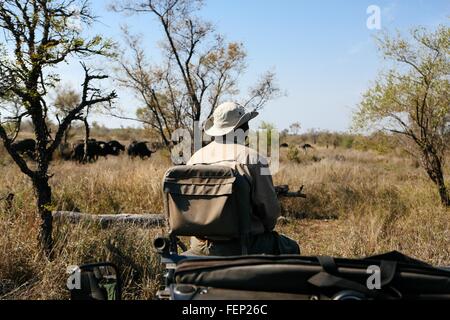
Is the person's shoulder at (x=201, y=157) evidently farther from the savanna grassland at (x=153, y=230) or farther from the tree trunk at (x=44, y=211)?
the tree trunk at (x=44, y=211)

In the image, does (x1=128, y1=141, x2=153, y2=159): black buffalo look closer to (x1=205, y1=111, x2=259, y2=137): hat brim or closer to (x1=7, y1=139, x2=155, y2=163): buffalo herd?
(x1=7, y1=139, x2=155, y2=163): buffalo herd

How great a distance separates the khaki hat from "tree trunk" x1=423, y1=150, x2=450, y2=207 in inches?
271

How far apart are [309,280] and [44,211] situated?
11.5 ft

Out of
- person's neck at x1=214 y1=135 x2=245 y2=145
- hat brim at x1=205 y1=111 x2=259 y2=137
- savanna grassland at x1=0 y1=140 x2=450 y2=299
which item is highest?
hat brim at x1=205 y1=111 x2=259 y2=137

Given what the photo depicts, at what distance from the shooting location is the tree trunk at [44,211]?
4645 millimetres

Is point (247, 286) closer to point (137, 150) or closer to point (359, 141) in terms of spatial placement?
point (359, 141)

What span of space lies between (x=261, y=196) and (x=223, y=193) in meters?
0.34

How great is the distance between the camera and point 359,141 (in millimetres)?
11797

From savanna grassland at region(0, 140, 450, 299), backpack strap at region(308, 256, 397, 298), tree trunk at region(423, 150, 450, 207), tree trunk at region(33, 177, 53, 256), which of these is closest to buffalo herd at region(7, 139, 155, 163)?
savanna grassland at region(0, 140, 450, 299)

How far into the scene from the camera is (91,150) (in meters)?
23.5

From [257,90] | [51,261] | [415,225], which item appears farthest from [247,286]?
[257,90]

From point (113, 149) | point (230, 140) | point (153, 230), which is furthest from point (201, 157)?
point (113, 149)

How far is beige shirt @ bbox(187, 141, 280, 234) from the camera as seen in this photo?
323 cm
